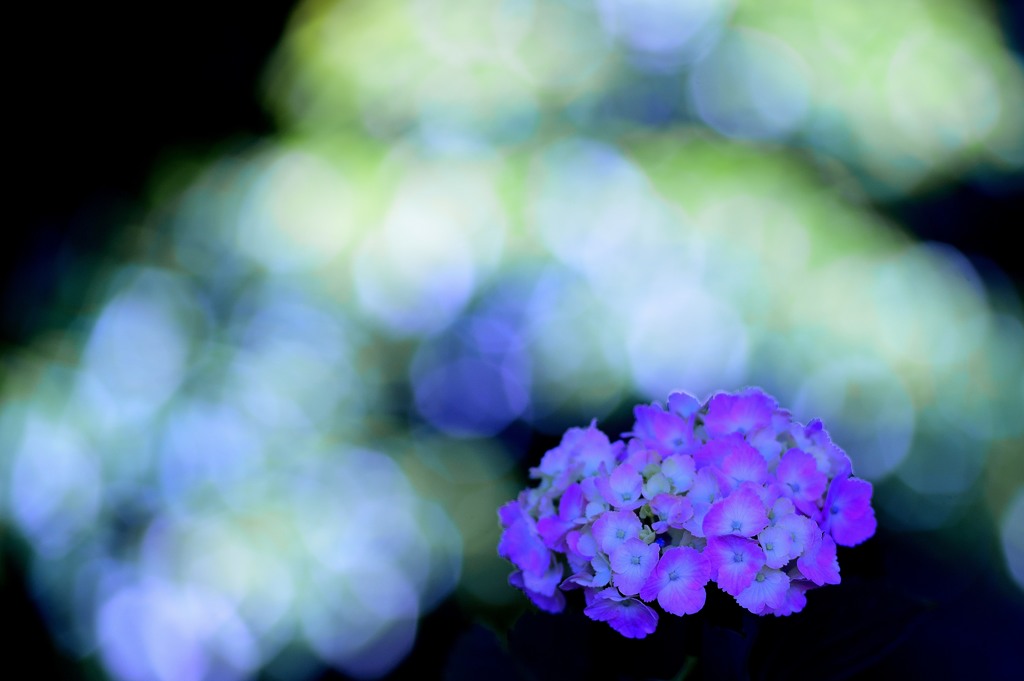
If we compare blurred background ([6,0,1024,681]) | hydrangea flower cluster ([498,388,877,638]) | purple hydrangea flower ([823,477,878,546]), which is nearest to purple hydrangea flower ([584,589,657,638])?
hydrangea flower cluster ([498,388,877,638])

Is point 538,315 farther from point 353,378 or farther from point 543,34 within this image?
point 543,34

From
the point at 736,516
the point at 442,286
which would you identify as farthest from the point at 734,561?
the point at 442,286

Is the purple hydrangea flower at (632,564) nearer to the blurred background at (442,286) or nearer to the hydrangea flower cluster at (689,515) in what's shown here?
the hydrangea flower cluster at (689,515)

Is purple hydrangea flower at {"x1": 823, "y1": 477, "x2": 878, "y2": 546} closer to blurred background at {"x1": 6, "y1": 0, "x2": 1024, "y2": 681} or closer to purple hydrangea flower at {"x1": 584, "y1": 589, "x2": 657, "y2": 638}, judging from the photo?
purple hydrangea flower at {"x1": 584, "y1": 589, "x2": 657, "y2": 638}

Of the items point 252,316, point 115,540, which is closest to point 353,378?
point 252,316

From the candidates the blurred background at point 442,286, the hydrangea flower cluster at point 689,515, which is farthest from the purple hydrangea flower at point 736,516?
the blurred background at point 442,286

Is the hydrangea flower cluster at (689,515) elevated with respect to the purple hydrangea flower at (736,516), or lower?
lower
